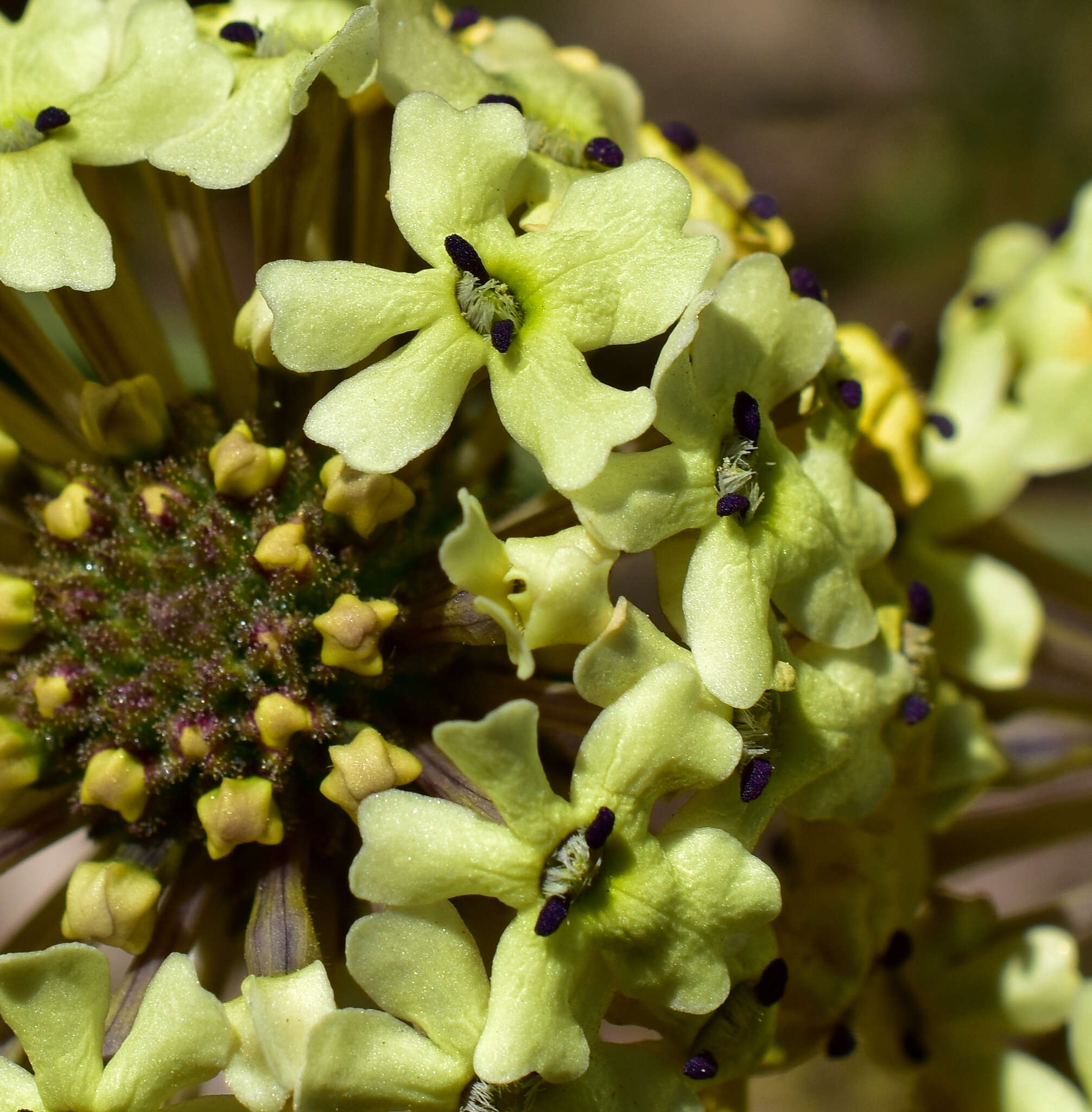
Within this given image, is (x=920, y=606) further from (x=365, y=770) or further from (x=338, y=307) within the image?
(x=338, y=307)

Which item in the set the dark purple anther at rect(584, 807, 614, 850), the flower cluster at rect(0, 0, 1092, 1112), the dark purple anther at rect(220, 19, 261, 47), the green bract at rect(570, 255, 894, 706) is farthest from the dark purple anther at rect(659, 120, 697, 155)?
the dark purple anther at rect(584, 807, 614, 850)

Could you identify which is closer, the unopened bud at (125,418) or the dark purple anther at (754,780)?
the dark purple anther at (754,780)

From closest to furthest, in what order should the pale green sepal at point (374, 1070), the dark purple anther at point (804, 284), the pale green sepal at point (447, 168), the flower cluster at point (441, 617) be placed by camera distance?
the pale green sepal at point (374, 1070)
the flower cluster at point (441, 617)
the pale green sepal at point (447, 168)
the dark purple anther at point (804, 284)

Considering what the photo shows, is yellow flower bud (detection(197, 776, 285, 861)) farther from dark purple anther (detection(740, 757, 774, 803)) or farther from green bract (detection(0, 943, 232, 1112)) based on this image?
dark purple anther (detection(740, 757, 774, 803))

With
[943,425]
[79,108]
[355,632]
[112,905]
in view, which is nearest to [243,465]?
[355,632]

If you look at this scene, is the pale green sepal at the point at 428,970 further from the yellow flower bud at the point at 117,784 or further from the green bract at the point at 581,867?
the yellow flower bud at the point at 117,784

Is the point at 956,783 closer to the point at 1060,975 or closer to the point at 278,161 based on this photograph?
the point at 1060,975

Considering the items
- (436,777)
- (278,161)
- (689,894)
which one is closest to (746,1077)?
(689,894)

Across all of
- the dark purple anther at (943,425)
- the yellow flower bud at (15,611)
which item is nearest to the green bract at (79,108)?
the yellow flower bud at (15,611)

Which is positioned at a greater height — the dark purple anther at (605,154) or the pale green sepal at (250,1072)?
the dark purple anther at (605,154)
